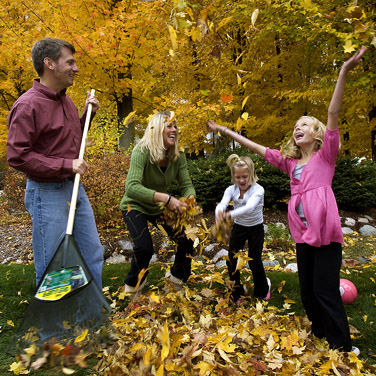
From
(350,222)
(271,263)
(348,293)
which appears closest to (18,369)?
(348,293)

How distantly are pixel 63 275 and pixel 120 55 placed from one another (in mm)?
6273

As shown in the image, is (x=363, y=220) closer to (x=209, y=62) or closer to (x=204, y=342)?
(x=209, y=62)

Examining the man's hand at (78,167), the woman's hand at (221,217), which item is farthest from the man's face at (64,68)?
the woman's hand at (221,217)

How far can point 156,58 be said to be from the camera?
8.45 metres

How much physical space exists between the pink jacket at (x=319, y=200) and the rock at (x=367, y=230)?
17.3 ft

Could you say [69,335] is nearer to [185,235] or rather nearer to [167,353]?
[167,353]

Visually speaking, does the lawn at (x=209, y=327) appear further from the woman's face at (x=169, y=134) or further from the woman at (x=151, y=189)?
the woman's face at (x=169, y=134)

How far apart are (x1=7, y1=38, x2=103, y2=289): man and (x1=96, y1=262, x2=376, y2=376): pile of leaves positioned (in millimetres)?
837

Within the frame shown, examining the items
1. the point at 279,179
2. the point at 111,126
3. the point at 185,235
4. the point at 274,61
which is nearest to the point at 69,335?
the point at 185,235

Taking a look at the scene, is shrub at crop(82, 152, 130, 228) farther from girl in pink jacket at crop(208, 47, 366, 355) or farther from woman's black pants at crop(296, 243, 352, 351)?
woman's black pants at crop(296, 243, 352, 351)

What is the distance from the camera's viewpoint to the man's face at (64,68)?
100 inches

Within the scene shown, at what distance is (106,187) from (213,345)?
4206 millimetres

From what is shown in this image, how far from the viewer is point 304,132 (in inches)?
104

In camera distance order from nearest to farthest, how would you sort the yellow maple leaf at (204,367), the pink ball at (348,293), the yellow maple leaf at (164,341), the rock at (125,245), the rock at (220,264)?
the yellow maple leaf at (204,367) → the yellow maple leaf at (164,341) → the pink ball at (348,293) → the rock at (220,264) → the rock at (125,245)
